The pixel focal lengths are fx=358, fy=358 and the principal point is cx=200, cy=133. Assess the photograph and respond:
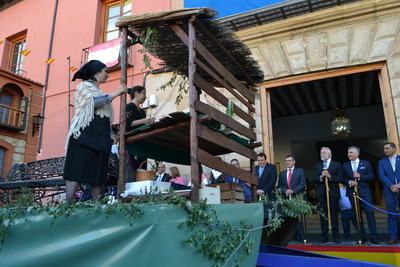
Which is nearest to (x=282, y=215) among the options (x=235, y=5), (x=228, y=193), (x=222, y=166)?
(x=228, y=193)

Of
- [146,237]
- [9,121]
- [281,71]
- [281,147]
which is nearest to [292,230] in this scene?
[146,237]

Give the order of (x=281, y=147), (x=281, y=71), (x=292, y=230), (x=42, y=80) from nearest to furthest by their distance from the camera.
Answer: (x=292, y=230), (x=281, y=71), (x=42, y=80), (x=281, y=147)

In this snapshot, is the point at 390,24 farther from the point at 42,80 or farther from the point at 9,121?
the point at 9,121

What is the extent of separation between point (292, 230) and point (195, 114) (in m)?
1.59

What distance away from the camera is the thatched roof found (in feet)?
10.2

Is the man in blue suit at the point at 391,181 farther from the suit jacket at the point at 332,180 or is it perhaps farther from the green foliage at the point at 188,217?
the green foliage at the point at 188,217

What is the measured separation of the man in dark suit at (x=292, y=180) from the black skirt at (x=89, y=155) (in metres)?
3.50

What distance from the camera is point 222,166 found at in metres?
3.05

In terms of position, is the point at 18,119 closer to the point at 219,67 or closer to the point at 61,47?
the point at 61,47

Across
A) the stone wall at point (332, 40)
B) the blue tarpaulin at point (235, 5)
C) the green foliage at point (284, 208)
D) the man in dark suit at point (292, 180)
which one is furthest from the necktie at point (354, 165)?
the blue tarpaulin at point (235, 5)

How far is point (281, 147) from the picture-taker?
12.7m

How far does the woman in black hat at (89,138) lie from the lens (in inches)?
112

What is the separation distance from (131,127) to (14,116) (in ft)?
31.9

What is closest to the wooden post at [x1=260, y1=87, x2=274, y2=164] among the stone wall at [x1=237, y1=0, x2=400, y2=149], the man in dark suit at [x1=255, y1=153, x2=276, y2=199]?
the stone wall at [x1=237, y1=0, x2=400, y2=149]
